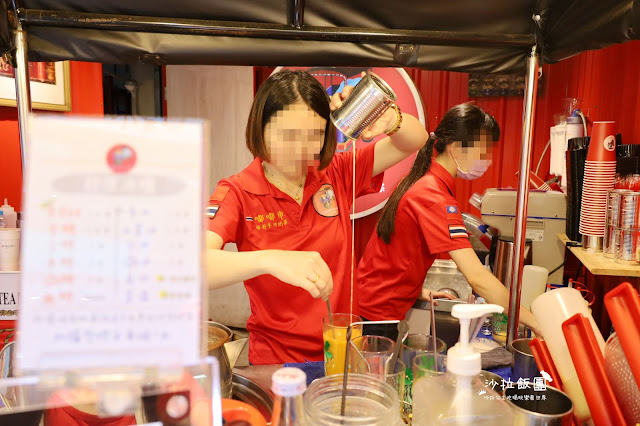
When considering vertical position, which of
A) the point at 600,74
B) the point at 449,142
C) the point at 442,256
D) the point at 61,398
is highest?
the point at 600,74

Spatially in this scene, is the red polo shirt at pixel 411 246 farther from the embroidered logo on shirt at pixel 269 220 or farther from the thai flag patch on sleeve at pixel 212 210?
the thai flag patch on sleeve at pixel 212 210

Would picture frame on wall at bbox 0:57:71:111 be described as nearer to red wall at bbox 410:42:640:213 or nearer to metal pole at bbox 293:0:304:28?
metal pole at bbox 293:0:304:28

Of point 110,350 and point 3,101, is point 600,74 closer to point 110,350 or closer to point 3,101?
point 110,350

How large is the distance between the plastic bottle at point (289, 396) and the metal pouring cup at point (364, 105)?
0.71 metres

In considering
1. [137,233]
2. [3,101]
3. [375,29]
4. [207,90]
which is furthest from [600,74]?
[3,101]

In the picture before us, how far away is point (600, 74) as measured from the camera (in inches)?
96.0

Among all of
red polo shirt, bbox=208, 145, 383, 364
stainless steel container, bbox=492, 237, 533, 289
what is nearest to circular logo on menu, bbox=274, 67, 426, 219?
stainless steel container, bbox=492, 237, 533, 289

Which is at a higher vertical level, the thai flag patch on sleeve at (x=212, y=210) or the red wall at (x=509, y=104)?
the red wall at (x=509, y=104)

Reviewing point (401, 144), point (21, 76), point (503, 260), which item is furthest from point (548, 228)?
point (21, 76)

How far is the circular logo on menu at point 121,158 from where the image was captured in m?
0.45

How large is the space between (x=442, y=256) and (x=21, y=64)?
314 cm

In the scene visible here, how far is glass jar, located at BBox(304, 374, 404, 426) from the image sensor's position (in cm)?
63

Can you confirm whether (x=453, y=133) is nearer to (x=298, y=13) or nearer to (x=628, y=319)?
(x=298, y=13)

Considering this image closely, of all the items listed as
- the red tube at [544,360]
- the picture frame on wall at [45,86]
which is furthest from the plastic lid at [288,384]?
the picture frame on wall at [45,86]
